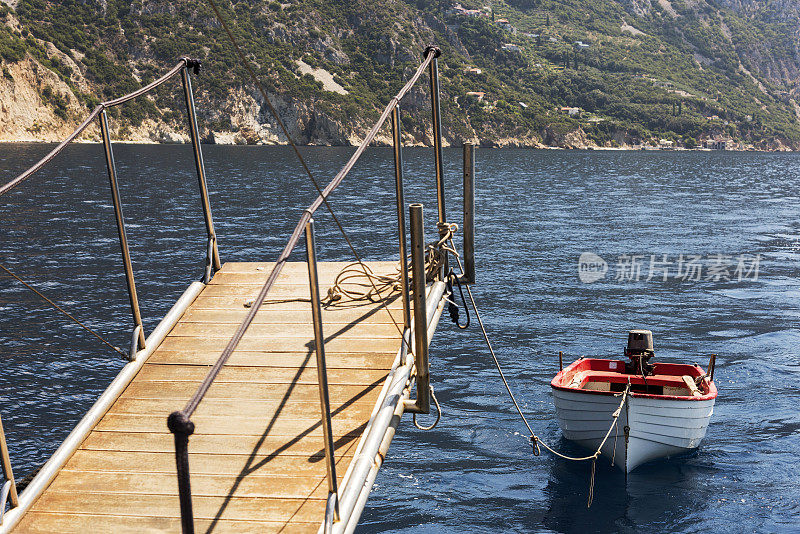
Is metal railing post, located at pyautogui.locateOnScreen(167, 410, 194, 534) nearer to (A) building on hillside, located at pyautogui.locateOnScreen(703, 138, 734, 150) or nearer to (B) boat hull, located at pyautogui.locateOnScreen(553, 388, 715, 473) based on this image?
(B) boat hull, located at pyautogui.locateOnScreen(553, 388, 715, 473)

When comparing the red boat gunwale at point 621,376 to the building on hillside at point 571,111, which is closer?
the red boat gunwale at point 621,376

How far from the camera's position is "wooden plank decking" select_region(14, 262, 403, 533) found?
416cm

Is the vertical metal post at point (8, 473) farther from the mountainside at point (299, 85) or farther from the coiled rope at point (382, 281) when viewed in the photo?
the mountainside at point (299, 85)

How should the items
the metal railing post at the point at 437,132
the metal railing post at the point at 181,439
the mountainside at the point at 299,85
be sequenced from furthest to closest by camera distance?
the mountainside at the point at 299,85
the metal railing post at the point at 437,132
the metal railing post at the point at 181,439

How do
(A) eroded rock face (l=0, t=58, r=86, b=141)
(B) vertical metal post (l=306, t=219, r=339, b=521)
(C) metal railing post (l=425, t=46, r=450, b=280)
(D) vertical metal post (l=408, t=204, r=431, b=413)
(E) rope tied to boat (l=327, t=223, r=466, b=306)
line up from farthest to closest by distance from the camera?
(A) eroded rock face (l=0, t=58, r=86, b=141) < (E) rope tied to boat (l=327, t=223, r=466, b=306) < (C) metal railing post (l=425, t=46, r=450, b=280) < (D) vertical metal post (l=408, t=204, r=431, b=413) < (B) vertical metal post (l=306, t=219, r=339, b=521)

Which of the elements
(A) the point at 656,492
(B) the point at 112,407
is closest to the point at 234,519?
(B) the point at 112,407

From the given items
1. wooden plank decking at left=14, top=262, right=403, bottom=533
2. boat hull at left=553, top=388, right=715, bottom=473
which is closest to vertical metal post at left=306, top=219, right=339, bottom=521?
wooden plank decking at left=14, top=262, right=403, bottom=533

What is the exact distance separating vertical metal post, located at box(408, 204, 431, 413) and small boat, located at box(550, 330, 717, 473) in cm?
601

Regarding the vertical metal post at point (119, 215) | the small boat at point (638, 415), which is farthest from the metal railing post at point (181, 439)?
the small boat at point (638, 415)

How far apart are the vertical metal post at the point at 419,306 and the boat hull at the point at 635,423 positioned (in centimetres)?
613

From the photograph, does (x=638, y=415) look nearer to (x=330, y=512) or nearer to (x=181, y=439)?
(x=330, y=512)

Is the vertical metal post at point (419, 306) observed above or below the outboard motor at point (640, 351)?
above

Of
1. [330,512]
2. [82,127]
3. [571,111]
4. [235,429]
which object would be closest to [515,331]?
[235,429]

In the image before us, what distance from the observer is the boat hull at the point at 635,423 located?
10.8 m
